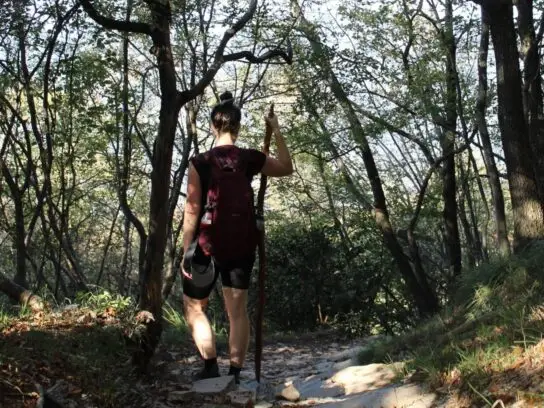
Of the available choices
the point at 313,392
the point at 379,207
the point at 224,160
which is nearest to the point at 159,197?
the point at 224,160

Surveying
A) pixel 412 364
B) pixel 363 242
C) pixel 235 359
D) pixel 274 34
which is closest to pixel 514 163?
pixel 412 364

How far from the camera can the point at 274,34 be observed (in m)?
12.5

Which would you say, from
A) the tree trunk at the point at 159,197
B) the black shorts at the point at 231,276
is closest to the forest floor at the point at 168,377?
the tree trunk at the point at 159,197

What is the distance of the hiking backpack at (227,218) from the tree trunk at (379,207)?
8051mm

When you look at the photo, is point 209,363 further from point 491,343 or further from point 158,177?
point 491,343

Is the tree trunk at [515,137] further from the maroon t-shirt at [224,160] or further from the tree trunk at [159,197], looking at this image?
the tree trunk at [159,197]

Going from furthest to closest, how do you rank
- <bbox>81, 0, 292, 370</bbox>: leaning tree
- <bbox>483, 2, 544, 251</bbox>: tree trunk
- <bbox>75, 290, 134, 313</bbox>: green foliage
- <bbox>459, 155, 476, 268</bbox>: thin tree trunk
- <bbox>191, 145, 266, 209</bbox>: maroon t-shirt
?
<bbox>459, 155, 476, 268</bbox>: thin tree trunk → <bbox>483, 2, 544, 251</bbox>: tree trunk → <bbox>75, 290, 134, 313</bbox>: green foliage → <bbox>81, 0, 292, 370</bbox>: leaning tree → <bbox>191, 145, 266, 209</bbox>: maroon t-shirt

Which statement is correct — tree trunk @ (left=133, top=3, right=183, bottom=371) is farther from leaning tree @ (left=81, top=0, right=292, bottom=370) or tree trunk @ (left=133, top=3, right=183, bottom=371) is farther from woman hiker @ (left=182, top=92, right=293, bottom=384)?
woman hiker @ (left=182, top=92, right=293, bottom=384)

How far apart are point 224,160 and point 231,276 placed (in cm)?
84

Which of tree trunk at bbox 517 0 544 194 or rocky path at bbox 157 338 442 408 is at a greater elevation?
tree trunk at bbox 517 0 544 194

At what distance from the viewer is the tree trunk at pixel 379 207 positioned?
1197cm

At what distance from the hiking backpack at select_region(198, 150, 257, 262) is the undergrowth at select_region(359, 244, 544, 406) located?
4.88ft

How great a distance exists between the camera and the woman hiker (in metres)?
4.25

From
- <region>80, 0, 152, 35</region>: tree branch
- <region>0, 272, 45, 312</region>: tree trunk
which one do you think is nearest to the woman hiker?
<region>80, 0, 152, 35</region>: tree branch
